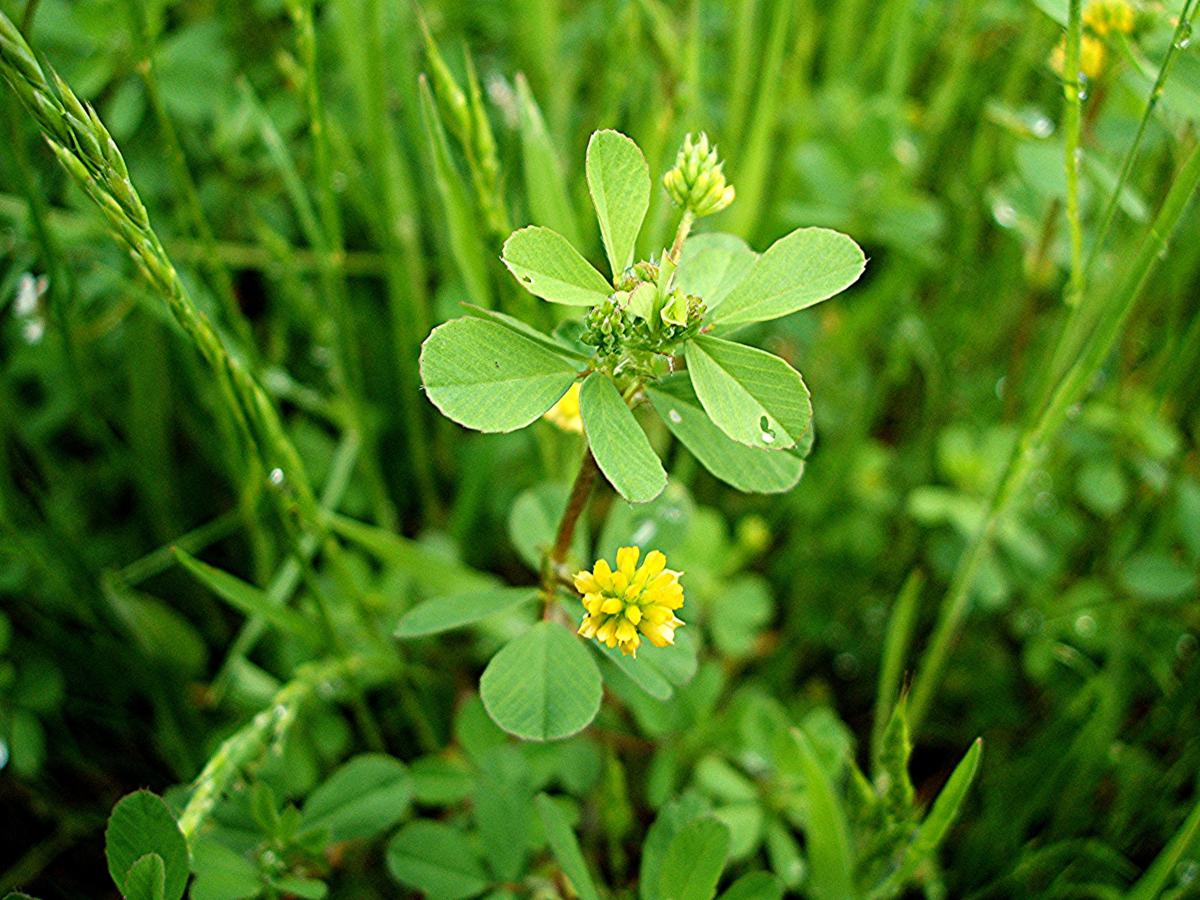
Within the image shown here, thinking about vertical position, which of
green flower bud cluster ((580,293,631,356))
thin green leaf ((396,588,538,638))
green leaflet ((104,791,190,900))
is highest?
green flower bud cluster ((580,293,631,356))

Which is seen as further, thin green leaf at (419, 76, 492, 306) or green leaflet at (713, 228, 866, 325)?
thin green leaf at (419, 76, 492, 306)

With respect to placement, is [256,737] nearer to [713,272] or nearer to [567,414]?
[567,414]

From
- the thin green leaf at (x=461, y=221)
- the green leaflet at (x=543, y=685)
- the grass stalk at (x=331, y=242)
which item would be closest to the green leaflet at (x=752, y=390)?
the green leaflet at (x=543, y=685)

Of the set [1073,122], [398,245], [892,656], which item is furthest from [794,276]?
[398,245]

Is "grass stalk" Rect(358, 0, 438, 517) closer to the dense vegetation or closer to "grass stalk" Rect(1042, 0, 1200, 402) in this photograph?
the dense vegetation

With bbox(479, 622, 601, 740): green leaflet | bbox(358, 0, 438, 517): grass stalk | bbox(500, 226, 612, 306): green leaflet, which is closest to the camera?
bbox(500, 226, 612, 306): green leaflet

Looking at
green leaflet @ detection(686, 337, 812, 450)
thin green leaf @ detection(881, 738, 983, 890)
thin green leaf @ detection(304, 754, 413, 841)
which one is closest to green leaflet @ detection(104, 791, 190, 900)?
thin green leaf @ detection(304, 754, 413, 841)

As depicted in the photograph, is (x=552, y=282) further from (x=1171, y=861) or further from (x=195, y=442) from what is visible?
(x=195, y=442)
